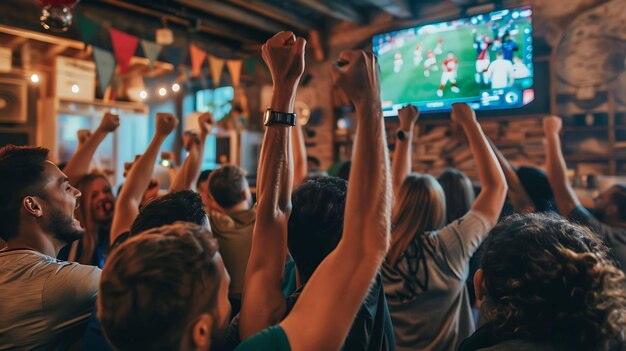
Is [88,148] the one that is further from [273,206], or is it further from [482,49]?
[482,49]

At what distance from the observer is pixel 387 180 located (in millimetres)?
818

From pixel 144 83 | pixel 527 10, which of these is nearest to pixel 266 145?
pixel 527 10

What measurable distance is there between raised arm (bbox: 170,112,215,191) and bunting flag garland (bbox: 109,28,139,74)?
9.61 feet

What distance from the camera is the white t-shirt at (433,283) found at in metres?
1.62

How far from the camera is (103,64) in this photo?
461 centimetres

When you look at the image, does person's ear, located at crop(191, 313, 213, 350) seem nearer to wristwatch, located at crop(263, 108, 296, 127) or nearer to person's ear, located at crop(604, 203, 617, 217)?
wristwatch, located at crop(263, 108, 296, 127)

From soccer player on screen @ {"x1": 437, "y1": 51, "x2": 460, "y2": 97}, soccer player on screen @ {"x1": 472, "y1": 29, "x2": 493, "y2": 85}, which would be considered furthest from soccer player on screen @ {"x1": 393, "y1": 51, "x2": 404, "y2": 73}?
soccer player on screen @ {"x1": 472, "y1": 29, "x2": 493, "y2": 85}

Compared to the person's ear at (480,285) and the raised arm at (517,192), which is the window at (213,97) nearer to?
the raised arm at (517,192)

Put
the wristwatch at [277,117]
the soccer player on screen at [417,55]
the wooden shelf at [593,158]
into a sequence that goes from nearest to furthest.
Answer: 1. the wristwatch at [277,117]
2. the soccer player on screen at [417,55]
3. the wooden shelf at [593,158]

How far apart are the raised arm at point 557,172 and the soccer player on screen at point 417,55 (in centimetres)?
143

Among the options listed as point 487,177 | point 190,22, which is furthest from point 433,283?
point 190,22

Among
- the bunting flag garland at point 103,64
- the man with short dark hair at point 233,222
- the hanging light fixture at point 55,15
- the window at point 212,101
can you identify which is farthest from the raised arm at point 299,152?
the window at point 212,101

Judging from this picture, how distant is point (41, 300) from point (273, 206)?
0.63m

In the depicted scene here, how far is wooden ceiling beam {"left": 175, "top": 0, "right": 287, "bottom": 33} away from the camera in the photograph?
507cm
